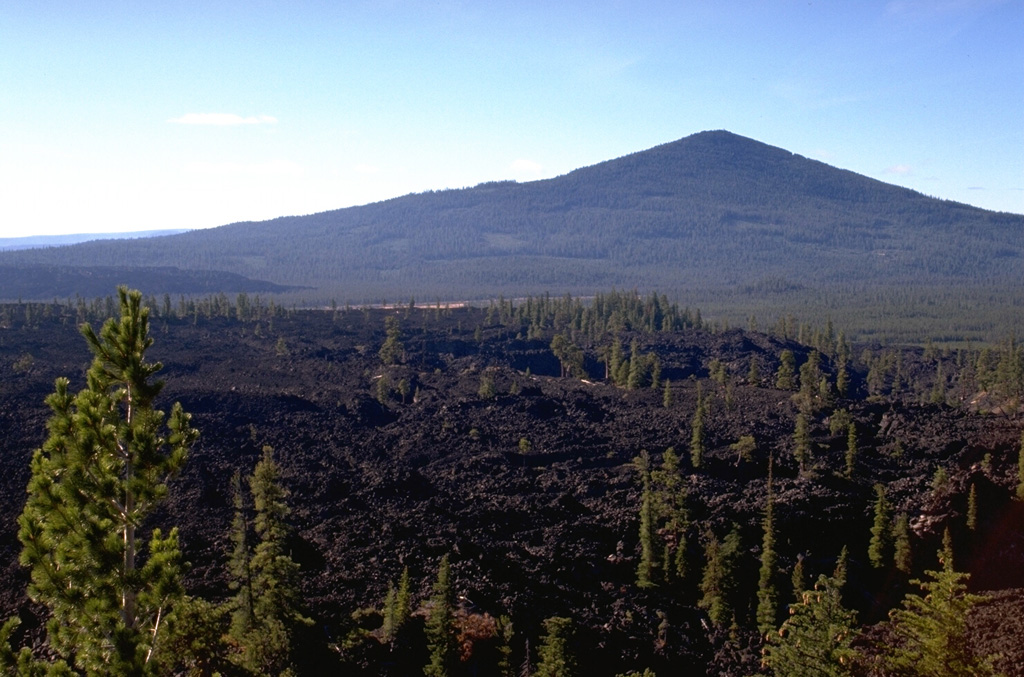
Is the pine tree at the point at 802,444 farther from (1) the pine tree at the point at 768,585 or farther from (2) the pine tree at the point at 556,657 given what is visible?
(2) the pine tree at the point at 556,657

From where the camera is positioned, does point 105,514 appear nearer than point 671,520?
Yes

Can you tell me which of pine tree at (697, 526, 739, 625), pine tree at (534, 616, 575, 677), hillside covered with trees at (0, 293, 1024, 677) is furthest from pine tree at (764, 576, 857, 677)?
pine tree at (697, 526, 739, 625)

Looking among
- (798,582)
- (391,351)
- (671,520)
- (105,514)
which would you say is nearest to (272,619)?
(105,514)

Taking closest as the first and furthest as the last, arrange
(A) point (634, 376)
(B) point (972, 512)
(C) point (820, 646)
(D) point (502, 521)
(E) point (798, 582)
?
1. (C) point (820, 646)
2. (E) point (798, 582)
3. (B) point (972, 512)
4. (D) point (502, 521)
5. (A) point (634, 376)

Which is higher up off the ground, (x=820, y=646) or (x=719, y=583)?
(x=820, y=646)

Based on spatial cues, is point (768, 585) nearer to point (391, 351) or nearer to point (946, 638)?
point (946, 638)

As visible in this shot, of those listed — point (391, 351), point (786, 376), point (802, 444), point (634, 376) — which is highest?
point (391, 351)

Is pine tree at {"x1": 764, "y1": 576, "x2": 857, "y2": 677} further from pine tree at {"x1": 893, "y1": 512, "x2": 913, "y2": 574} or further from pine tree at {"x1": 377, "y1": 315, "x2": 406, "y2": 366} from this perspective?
pine tree at {"x1": 377, "y1": 315, "x2": 406, "y2": 366}
